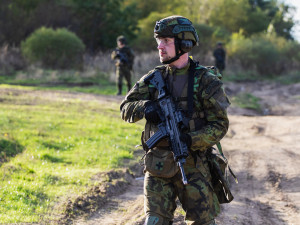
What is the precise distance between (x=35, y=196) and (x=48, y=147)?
8.54 ft

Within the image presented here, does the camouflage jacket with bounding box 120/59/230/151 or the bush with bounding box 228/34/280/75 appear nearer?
the camouflage jacket with bounding box 120/59/230/151

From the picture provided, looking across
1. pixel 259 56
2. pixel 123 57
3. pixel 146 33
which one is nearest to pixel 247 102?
pixel 123 57

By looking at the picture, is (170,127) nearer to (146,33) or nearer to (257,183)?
(257,183)

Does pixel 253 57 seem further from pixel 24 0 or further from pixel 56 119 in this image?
pixel 56 119

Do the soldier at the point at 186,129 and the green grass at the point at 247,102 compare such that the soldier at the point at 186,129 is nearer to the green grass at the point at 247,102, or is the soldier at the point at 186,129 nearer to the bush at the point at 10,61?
the green grass at the point at 247,102

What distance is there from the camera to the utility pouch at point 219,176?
11.8 feet

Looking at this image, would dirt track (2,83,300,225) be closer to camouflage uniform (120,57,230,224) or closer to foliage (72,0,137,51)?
camouflage uniform (120,57,230,224)

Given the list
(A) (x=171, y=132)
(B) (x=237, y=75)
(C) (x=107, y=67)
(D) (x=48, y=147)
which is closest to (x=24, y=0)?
(C) (x=107, y=67)

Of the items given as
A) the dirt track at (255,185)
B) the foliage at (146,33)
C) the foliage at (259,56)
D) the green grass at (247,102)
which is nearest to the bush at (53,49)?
the foliage at (146,33)

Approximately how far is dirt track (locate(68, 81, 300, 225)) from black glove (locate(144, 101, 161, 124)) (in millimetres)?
1967

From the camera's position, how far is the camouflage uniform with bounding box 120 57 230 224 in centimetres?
339

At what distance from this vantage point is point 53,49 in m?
25.8

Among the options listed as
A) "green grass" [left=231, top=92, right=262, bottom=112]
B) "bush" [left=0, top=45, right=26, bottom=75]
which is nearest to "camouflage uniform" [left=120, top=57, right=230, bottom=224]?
"green grass" [left=231, top=92, right=262, bottom=112]

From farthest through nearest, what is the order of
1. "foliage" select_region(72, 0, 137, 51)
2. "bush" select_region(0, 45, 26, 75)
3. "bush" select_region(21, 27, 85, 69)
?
"foliage" select_region(72, 0, 137, 51) → "bush" select_region(21, 27, 85, 69) → "bush" select_region(0, 45, 26, 75)
